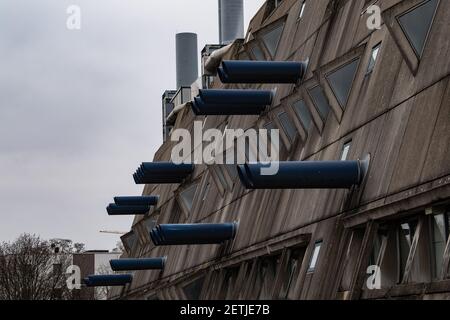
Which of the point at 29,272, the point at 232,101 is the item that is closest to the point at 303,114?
the point at 232,101

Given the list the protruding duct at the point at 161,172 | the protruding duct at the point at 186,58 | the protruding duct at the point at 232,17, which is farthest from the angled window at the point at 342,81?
the protruding duct at the point at 186,58

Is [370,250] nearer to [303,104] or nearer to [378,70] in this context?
[378,70]

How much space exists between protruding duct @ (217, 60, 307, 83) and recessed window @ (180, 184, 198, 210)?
16.2 metres

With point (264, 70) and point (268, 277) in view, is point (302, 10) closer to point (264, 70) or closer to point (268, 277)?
point (264, 70)

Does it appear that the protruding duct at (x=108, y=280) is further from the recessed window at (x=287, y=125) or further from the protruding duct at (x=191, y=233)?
the recessed window at (x=287, y=125)

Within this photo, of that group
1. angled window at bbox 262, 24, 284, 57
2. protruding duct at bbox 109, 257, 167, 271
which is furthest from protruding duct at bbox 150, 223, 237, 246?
protruding duct at bbox 109, 257, 167, 271

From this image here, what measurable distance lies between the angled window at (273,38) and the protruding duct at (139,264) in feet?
49.6

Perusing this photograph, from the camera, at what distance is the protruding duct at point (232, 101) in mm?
28625

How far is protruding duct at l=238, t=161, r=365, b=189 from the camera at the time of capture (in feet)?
60.4

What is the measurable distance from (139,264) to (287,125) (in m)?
19.4

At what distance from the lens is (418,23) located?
55.0 ft

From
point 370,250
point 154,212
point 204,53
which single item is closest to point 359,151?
point 370,250

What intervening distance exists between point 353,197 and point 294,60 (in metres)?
10.1
